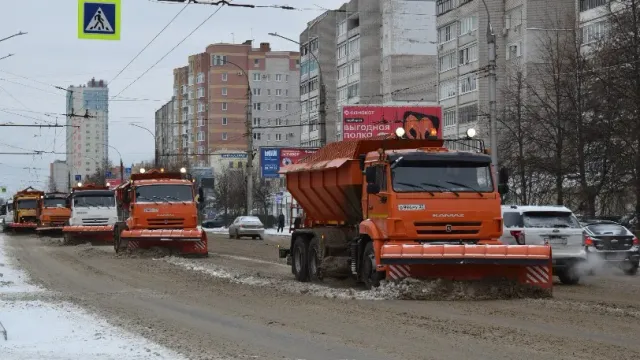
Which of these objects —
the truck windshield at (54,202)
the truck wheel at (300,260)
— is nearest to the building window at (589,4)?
the truck windshield at (54,202)

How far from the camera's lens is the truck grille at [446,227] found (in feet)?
59.0

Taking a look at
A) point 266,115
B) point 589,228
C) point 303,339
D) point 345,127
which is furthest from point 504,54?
point 266,115

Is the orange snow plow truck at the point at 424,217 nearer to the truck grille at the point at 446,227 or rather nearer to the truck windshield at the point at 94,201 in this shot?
the truck grille at the point at 446,227

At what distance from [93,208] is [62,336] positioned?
3409 cm

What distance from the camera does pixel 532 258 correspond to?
17141mm

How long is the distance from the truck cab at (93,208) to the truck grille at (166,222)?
1217cm

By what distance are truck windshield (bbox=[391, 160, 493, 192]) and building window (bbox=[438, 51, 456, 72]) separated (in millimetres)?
61737

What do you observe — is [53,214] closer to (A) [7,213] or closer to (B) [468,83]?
(A) [7,213]

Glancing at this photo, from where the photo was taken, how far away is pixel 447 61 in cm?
8069

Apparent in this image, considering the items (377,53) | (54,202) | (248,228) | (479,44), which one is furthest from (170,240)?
(377,53)

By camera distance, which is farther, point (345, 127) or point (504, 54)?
point (504, 54)

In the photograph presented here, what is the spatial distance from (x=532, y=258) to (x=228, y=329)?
6.04 meters

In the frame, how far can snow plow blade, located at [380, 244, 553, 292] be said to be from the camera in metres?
17.1

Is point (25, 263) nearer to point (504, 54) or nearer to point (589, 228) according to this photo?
point (589, 228)
